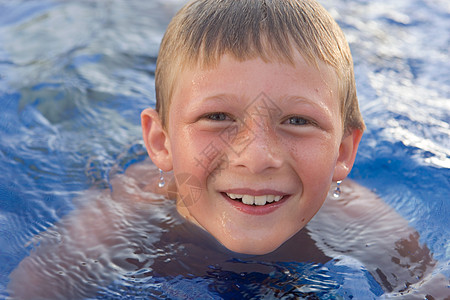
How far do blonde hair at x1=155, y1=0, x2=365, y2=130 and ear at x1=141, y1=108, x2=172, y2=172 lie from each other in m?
0.11

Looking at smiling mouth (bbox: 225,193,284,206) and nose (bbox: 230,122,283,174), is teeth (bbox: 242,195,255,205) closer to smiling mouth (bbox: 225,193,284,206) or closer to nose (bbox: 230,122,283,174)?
smiling mouth (bbox: 225,193,284,206)

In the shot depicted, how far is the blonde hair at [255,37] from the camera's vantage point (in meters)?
2.68

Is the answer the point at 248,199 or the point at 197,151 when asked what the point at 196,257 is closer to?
the point at 248,199

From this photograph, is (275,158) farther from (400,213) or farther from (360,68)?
(360,68)

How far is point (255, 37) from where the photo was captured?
2684mm

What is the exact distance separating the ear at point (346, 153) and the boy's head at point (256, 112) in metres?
0.11

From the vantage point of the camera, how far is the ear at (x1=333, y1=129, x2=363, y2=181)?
3125 millimetres

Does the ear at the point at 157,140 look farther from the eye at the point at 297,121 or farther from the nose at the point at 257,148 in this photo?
the eye at the point at 297,121

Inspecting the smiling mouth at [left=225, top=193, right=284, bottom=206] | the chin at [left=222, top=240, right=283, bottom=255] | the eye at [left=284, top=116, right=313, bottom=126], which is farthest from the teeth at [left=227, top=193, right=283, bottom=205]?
the eye at [left=284, top=116, right=313, bottom=126]

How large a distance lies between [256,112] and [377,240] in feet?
4.34

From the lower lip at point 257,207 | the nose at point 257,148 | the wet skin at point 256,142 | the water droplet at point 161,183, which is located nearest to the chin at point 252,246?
the wet skin at point 256,142

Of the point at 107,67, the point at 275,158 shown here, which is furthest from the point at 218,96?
the point at 107,67

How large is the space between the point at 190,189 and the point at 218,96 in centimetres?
52

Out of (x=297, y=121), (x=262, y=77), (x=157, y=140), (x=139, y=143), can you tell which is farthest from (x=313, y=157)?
(x=139, y=143)
